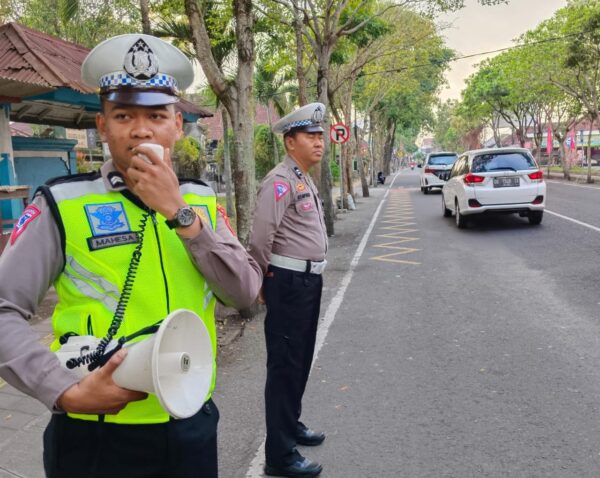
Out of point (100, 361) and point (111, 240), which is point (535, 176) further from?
point (100, 361)

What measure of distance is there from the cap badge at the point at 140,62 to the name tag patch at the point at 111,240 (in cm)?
41

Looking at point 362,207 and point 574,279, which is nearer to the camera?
point 574,279

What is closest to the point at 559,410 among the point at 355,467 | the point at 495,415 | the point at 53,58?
the point at 495,415

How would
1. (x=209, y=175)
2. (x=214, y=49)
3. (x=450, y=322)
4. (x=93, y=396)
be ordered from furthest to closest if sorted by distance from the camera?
1. (x=209, y=175)
2. (x=214, y=49)
3. (x=450, y=322)
4. (x=93, y=396)

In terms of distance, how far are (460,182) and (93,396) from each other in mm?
12438

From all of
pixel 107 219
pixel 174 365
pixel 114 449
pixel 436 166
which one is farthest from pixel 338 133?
pixel 174 365

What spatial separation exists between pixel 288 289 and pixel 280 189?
1.86 feet

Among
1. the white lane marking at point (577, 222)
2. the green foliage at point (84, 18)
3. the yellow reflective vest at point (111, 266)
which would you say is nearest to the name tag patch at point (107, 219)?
the yellow reflective vest at point (111, 266)

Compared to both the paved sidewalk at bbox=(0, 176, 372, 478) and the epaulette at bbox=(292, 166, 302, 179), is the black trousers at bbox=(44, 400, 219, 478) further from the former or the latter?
the epaulette at bbox=(292, 166, 302, 179)

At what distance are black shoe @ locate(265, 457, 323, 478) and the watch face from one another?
2.17 meters

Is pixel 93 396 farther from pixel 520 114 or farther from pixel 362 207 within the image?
pixel 520 114

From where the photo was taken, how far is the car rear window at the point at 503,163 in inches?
478

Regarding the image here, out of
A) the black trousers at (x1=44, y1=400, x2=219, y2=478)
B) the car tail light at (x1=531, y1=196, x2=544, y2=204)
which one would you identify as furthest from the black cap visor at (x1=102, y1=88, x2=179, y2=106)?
the car tail light at (x1=531, y1=196, x2=544, y2=204)

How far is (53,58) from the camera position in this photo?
7707mm
